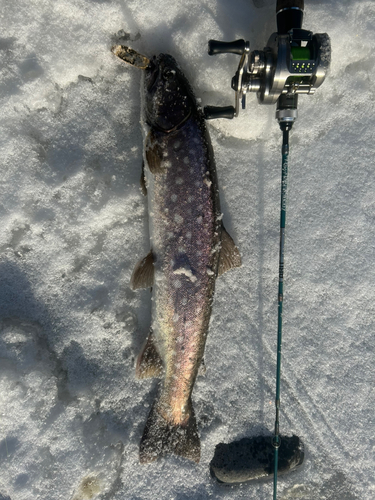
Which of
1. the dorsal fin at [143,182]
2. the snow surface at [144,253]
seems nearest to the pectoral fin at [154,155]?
the dorsal fin at [143,182]

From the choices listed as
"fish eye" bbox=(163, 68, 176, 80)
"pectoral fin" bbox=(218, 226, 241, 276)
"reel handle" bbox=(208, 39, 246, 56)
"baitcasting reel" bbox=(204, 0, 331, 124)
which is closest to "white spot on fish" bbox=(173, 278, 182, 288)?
"pectoral fin" bbox=(218, 226, 241, 276)

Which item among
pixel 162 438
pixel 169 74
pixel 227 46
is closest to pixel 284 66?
pixel 227 46

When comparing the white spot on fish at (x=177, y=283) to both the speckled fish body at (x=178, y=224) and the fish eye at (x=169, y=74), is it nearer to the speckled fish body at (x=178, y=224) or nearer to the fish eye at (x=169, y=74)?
the speckled fish body at (x=178, y=224)

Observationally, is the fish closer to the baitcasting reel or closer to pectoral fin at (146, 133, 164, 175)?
pectoral fin at (146, 133, 164, 175)

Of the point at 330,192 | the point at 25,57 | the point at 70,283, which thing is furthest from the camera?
the point at 330,192

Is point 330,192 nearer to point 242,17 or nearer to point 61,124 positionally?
point 242,17

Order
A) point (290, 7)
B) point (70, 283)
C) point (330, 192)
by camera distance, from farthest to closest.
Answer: point (330, 192) < point (70, 283) < point (290, 7)

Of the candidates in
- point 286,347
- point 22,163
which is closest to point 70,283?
point 22,163
